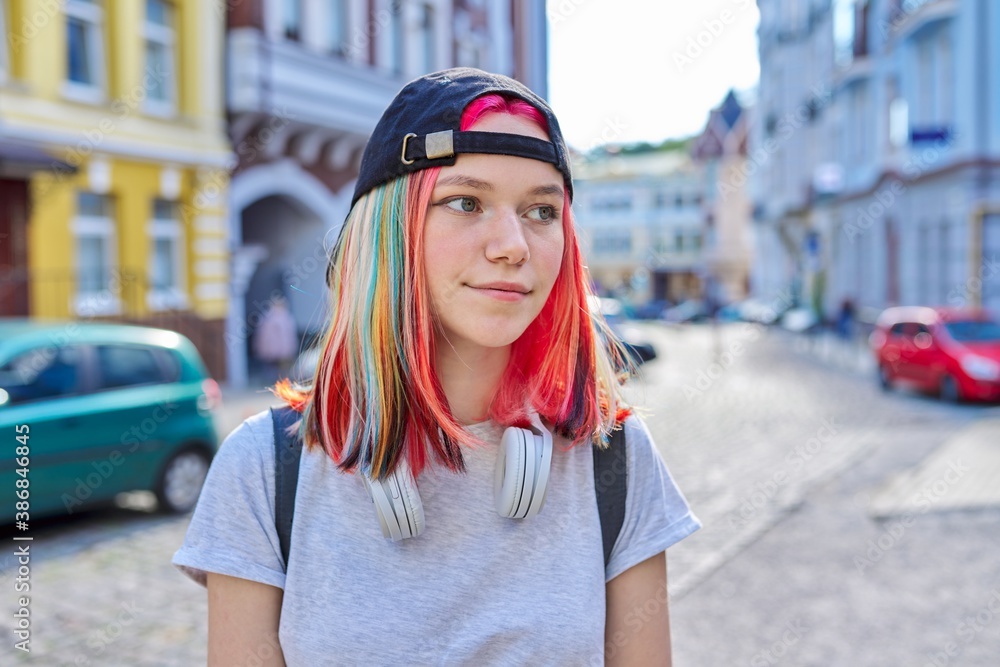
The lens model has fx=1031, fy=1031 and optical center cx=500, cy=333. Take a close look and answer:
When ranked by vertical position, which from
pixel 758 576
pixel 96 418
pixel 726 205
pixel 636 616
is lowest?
pixel 758 576

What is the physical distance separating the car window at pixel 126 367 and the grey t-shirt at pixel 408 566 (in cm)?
642

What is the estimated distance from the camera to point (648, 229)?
7731 centimetres

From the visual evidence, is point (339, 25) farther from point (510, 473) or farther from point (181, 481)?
point (510, 473)

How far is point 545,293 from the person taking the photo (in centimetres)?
178

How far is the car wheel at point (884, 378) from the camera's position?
704 inches

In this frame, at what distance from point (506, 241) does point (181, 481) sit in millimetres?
7020

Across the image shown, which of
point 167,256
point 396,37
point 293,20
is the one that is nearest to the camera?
point 167,256

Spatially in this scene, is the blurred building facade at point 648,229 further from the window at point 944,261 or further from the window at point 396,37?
the window at point 396,37

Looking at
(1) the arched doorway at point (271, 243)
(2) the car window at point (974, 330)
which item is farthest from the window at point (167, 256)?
(2) the car window at point (974, 330)

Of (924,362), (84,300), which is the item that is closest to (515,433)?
(84,300)

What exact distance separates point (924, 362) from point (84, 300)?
13.1m

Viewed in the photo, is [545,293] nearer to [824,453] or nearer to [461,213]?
[461,213]

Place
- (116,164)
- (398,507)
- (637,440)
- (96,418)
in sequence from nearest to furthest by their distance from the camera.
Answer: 1. (398,507)
2. (637,440)
3. (96,418)
4. (116,164)

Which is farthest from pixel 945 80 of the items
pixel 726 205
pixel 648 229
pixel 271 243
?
pixel 648 229
